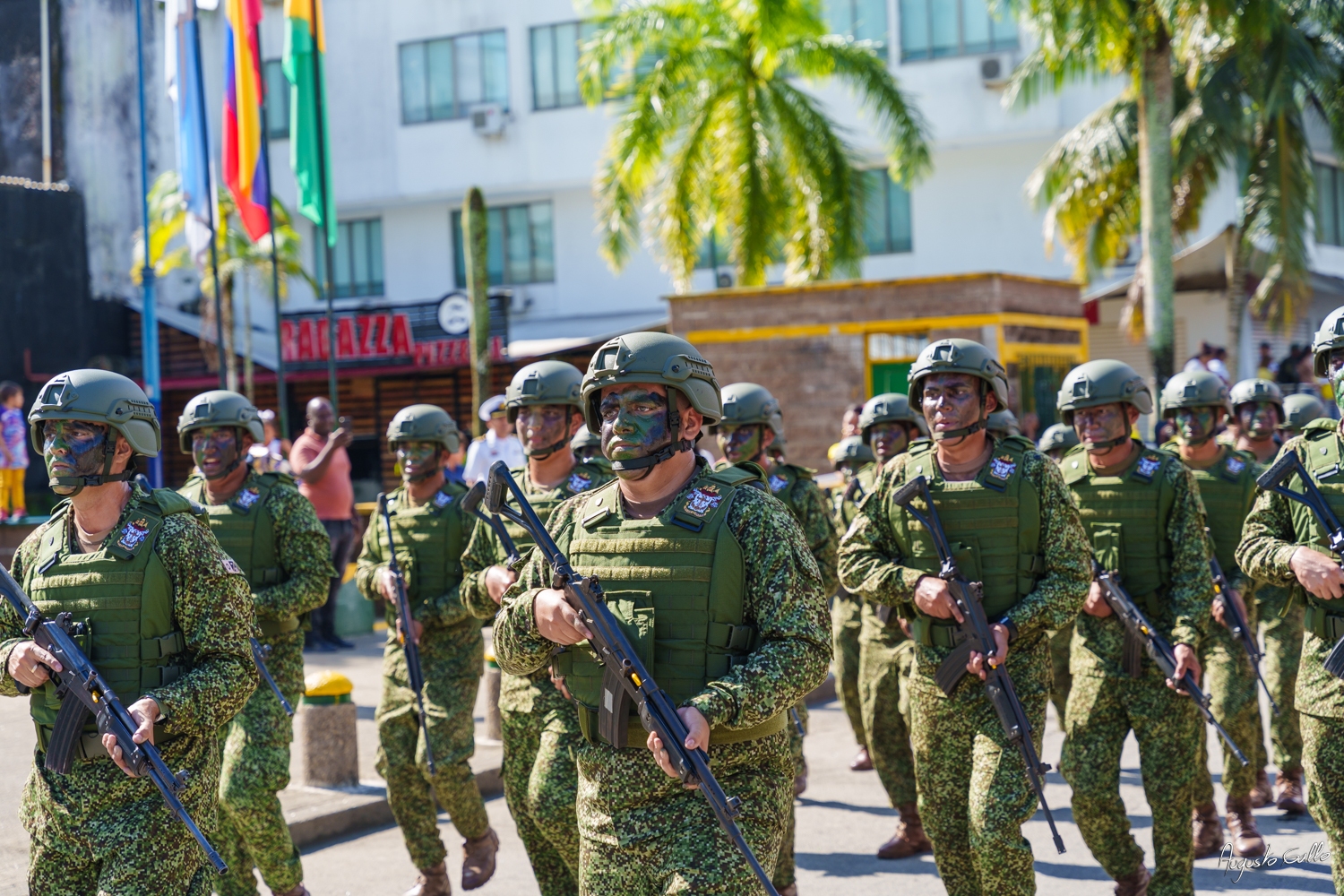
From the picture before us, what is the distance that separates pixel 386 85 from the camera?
31.4 m

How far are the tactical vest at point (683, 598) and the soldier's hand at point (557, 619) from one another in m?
0.15

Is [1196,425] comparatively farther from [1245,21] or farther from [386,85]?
[386,85]

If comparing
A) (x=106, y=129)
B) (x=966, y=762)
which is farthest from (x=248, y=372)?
(x=966, y=762)

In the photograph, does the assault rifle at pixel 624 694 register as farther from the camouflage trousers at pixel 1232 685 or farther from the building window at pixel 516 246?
the building window at pixel 516 246

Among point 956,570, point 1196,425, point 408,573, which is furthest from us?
point 1196,425

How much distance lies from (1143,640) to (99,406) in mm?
3998

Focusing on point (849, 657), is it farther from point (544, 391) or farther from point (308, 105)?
point (308, 105)

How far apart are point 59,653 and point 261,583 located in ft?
7.57

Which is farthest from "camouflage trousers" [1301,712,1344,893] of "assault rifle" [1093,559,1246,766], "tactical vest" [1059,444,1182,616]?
"tactical vest" [1059,444,1182,616]

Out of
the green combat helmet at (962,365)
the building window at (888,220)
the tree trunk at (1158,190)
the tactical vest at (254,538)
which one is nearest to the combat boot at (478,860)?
the tactical vest at (254,538)

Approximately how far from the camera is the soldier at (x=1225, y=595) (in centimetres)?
730

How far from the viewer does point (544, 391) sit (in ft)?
21.9

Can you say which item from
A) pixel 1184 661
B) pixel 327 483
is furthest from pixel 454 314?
pixel 1184 661

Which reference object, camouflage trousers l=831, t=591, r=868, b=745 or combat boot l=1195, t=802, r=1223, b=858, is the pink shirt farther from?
combat boot l=1195, t=802, r=1223, b=858
